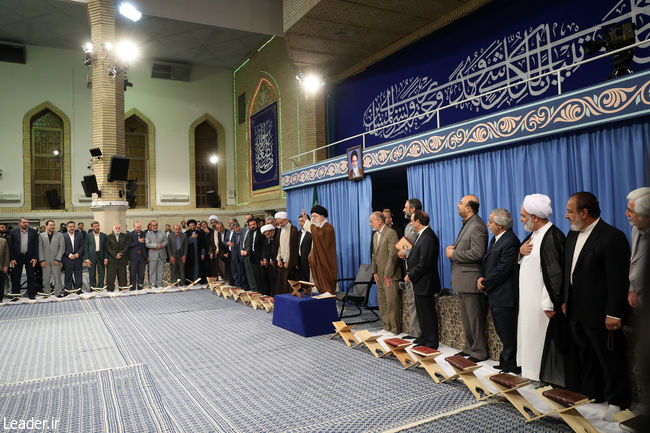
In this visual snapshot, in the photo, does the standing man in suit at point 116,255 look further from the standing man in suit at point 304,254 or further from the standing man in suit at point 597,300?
the standing man in suit at point 597,300

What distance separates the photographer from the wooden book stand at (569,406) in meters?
2.45

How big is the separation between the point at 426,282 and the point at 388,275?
2.21 ft

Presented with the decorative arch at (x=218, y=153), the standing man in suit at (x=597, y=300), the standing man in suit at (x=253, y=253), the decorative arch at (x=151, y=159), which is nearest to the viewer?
the standing man in suit at (x=597, y=300)

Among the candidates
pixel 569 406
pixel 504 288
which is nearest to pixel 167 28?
pixel 504 288

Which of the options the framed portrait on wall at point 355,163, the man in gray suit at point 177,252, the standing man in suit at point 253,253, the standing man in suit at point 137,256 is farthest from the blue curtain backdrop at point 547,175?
the standing man in suit at point 137,256

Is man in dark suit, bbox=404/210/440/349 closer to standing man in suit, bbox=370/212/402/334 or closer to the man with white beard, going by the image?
standing man in suit, bbox=370/212/402/334

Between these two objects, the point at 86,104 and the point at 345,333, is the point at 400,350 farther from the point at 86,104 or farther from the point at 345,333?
the point at 86,104

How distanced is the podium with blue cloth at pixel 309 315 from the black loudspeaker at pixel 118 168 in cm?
622

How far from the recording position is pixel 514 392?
2.85 m

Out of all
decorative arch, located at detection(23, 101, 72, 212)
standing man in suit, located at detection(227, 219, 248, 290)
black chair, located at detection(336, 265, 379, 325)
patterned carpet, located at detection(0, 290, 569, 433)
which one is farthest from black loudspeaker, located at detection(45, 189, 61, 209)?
black chair, located at detection(336, 265, 379, 325)

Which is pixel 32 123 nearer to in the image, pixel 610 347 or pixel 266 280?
pixel 266 280

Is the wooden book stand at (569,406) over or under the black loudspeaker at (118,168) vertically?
under

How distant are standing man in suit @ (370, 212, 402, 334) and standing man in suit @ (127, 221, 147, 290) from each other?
557 centimetres

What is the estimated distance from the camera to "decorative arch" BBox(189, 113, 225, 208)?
14.8m
